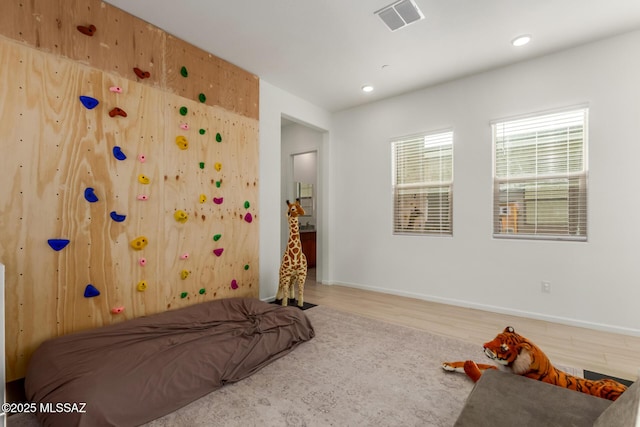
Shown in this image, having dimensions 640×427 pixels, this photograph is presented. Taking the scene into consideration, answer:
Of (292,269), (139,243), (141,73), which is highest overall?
(141,73)

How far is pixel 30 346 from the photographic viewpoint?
200cm

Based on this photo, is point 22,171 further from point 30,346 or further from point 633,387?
point 633,387

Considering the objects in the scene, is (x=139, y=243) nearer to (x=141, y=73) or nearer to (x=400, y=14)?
(x=141, y=73)

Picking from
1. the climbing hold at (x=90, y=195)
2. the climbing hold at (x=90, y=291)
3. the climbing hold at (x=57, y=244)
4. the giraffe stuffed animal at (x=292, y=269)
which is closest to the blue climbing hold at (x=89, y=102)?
the climbing hold at (x=90, y=195)

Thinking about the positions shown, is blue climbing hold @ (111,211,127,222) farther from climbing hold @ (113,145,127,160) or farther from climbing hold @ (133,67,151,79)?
climbing hold @ (133,67,151,79)

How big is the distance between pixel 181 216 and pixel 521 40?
367cm

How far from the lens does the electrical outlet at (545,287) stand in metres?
3.14

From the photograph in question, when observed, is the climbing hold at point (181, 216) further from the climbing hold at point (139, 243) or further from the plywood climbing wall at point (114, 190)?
the climbing hold at point (139, 243)

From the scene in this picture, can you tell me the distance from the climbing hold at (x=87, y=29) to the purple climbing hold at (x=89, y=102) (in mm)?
492

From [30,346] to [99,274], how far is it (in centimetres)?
58

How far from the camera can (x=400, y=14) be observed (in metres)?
2.47

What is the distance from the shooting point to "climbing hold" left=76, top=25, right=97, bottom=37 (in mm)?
2246

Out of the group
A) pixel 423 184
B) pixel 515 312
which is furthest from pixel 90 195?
pixel 515 312

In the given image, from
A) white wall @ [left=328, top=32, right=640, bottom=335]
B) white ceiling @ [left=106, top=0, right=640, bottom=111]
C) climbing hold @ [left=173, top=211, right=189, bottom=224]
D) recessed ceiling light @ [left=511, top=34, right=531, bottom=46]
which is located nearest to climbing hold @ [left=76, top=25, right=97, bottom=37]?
white ceiling @ [left=106, top=0, right=640, bottom=111]
